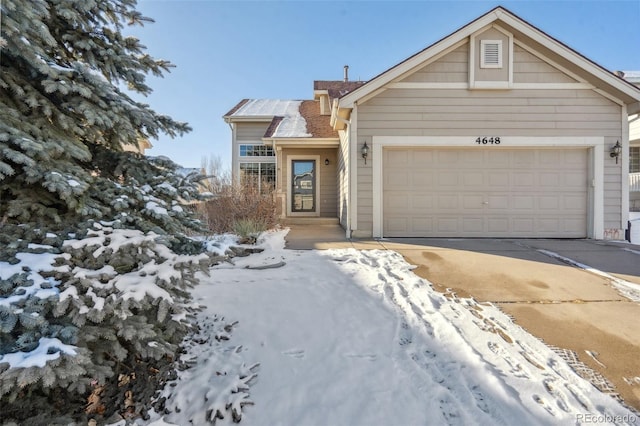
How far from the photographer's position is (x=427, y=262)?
15.4ft

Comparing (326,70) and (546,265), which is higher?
(326,70)

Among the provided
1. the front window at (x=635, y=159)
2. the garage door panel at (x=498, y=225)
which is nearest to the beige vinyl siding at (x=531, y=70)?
the garage door panel at (x=498, y=225)

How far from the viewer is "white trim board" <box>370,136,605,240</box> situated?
6621mm

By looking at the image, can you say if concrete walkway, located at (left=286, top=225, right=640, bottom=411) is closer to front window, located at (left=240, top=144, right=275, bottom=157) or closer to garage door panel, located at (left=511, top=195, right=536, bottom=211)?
garage door panel, located at (left=511, top=195, right=536, bottom=211)

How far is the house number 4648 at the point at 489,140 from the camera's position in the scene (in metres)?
6.75

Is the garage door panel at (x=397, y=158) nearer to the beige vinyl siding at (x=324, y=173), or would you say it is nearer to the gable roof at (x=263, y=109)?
the beige vinyl siding at (x=324, y=173)

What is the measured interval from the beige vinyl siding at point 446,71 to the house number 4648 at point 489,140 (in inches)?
54.2

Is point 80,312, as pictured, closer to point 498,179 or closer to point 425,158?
point 425,158

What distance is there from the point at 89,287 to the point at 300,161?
968 centimetres

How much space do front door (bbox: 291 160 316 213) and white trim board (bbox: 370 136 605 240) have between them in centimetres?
434

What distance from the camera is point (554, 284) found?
3646 millimetres

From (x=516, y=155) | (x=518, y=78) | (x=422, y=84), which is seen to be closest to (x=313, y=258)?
(x=422, y=84)

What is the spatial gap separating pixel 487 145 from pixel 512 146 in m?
0.56

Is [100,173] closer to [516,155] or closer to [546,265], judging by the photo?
Result: [546,265]
